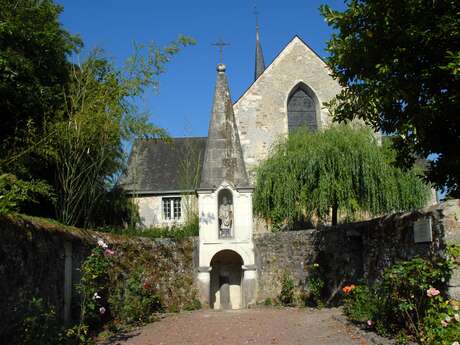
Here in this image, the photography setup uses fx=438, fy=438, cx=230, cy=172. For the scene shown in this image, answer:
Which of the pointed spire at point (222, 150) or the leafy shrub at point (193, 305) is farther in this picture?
the pointed spire at point (222, 150)

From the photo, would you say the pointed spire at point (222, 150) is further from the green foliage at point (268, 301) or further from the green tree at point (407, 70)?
the green tree at point (407, 70)

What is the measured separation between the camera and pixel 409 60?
725 centimetres

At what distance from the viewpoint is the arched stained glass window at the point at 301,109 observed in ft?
72.5

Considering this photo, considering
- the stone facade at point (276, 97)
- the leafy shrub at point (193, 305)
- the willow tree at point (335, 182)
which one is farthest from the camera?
the stone facade at point (276, 97)

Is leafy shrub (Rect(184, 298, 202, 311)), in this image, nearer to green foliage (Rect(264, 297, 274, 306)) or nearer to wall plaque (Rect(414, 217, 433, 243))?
green foliage (Rect(264, 297, 274, 306))

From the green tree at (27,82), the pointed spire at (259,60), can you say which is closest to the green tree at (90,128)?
the green tree at (27,82)

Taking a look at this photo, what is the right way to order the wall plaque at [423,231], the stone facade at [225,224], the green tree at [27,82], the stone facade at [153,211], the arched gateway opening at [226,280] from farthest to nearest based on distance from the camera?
the stone facade at [153,211] < the arched gateway opening at [226,280] < the stone facade at [225,224] < the green tree at [27,82] < the wall plaque at [423,231]

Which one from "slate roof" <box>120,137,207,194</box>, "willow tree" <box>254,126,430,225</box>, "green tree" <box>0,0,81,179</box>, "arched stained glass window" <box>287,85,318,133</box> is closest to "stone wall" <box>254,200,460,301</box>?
"willow tree" <box>254,126,430,225</box>

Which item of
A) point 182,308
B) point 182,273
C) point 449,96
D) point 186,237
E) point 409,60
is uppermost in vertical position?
point 409,60

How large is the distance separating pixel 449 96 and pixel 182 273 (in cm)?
894

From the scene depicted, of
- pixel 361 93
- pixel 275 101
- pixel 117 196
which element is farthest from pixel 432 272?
pixel 275 101

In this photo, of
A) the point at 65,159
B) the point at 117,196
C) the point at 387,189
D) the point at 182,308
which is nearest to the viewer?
the point at 65,159

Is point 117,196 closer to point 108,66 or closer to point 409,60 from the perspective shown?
point 108,66

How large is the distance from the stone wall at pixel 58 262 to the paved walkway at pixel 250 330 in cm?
145
